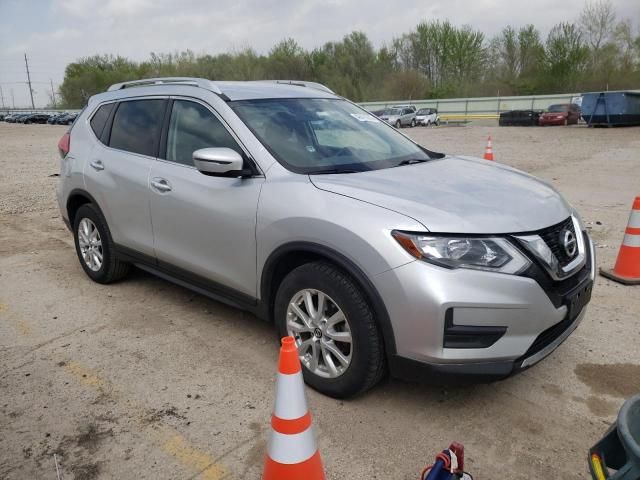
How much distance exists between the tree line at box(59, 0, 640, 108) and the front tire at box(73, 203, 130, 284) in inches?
2182

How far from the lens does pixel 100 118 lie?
4.73 metres

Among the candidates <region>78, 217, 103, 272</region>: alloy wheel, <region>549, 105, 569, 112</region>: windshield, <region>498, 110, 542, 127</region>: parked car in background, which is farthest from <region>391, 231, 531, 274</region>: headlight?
<region>498, 110, 542, 127</region>: parked car in background

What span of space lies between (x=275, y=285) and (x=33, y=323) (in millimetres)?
2226

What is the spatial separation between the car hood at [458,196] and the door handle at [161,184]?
4.05 ft

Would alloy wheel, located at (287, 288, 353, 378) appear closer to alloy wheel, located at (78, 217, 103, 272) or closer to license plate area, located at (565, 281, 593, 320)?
license plate area, located at (565, 281, 593, 320)

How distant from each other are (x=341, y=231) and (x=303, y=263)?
1.49 feet

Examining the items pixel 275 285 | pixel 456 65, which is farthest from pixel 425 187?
pixel 456 65

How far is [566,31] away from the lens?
5488cm

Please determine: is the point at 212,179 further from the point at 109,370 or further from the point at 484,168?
the point at 484,168

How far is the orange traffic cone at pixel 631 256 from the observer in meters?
4.69

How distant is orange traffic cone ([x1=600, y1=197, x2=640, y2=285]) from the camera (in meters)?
4.69

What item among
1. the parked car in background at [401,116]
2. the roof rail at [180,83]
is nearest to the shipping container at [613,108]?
the parked car in background at [401,116]

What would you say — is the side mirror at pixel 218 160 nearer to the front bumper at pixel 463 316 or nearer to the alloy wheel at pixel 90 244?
the front bumper at pixel 463 316

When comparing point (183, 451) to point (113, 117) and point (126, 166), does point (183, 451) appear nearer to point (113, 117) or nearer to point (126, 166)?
point (126, 166)
